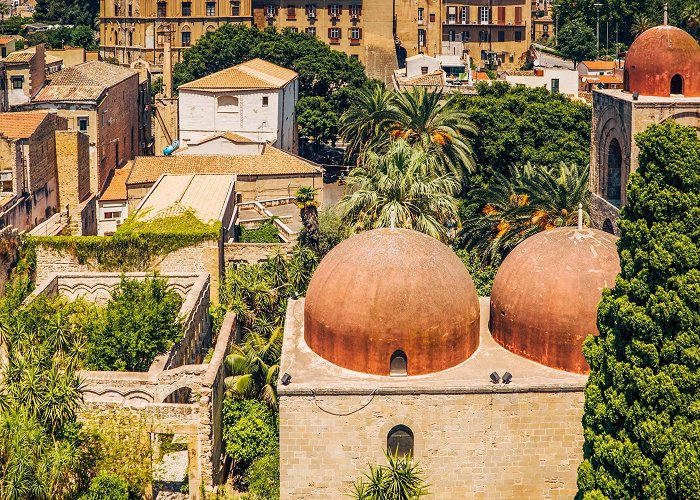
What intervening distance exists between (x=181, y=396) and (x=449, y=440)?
7031mm

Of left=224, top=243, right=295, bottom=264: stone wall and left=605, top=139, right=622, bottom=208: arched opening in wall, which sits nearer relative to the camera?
left=605, top=139, right=622, bottom=208: arched opening in wall

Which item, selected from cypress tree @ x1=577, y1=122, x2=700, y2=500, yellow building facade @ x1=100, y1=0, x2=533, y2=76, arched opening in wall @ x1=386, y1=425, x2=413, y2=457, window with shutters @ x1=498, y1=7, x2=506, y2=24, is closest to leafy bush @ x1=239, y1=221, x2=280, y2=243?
arched opening in wall @ x1=386, y1=425, x2=413, y2=457

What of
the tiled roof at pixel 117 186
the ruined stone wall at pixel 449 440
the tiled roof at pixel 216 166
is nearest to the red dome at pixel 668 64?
the ruined stone wall at pixel 449 440

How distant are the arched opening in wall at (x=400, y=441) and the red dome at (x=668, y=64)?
597 inches

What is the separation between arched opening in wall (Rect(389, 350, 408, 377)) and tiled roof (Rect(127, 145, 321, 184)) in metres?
27.4

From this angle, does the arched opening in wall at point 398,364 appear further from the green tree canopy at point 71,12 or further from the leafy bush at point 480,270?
the green tree canopy at point 71,12

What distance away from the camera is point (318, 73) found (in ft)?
216

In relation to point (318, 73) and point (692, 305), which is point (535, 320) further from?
point (318, 73)

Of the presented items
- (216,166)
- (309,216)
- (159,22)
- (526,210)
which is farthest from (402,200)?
(159,22)

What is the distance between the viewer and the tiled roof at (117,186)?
47688 millimetres

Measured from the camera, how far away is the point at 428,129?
121 ft

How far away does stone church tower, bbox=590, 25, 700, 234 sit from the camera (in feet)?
97.4

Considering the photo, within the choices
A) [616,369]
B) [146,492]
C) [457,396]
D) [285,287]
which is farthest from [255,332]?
[616,369]

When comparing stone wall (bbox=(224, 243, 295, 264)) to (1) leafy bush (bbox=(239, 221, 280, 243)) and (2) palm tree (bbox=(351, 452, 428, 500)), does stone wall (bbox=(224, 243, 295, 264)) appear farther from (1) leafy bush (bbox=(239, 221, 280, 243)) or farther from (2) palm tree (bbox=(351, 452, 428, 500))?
(2) palm tree (bbox=(351, 452, 428, 500))
